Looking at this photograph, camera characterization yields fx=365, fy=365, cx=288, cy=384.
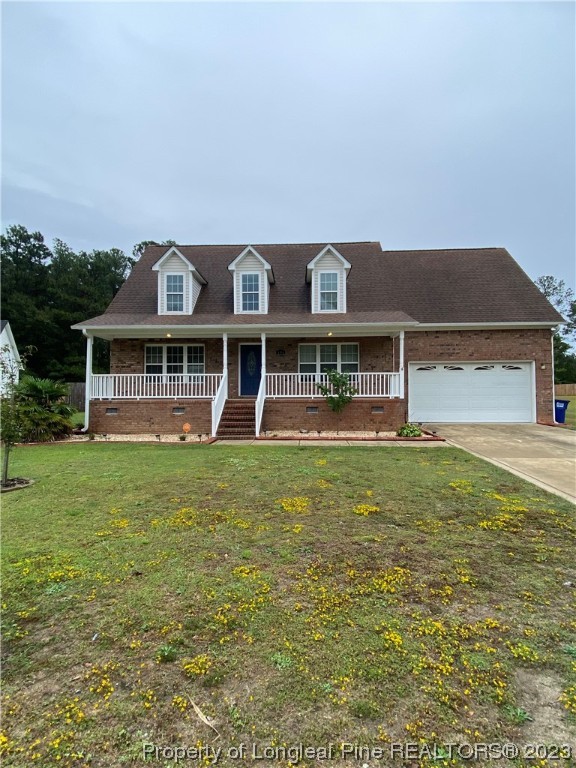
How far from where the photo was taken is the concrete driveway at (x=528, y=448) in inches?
257

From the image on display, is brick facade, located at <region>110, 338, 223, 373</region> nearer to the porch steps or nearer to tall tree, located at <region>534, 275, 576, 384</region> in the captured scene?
the porch steps

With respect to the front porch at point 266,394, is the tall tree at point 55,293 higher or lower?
higher

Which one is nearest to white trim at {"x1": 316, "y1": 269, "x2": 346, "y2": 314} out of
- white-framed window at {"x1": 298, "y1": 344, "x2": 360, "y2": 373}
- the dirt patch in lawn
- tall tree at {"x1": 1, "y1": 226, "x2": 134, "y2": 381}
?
white-framed window at {"x1": 298, "y1": 344, "x2": 360, "y2": 373}

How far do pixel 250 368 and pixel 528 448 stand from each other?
386 inches

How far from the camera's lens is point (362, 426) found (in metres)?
12.6

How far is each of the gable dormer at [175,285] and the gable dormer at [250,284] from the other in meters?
1.83

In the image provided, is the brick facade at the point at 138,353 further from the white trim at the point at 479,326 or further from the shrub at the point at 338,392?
the white trim at the point at 479,326

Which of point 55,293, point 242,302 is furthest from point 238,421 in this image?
point 55,293

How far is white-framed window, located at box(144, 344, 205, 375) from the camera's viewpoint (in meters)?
15.0

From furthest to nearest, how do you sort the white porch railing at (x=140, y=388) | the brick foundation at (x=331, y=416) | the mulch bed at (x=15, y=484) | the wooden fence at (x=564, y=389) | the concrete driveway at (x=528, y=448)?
the wooden fence at (x=564, y=389)
the white porch railing at (x=140, y=388)
the brick foundation at (x=331, y=416)
the concrete driveway at (x=528, y=448)
the mulch bed at (x=15, y=484)

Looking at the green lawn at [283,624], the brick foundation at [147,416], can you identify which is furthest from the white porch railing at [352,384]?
the green lawn at [283,624]

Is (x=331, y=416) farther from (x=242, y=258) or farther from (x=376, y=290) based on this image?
(x=242, y=258)

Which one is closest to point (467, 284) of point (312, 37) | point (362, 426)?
point (362, 426)

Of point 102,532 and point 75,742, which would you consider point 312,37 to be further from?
point 75,742
